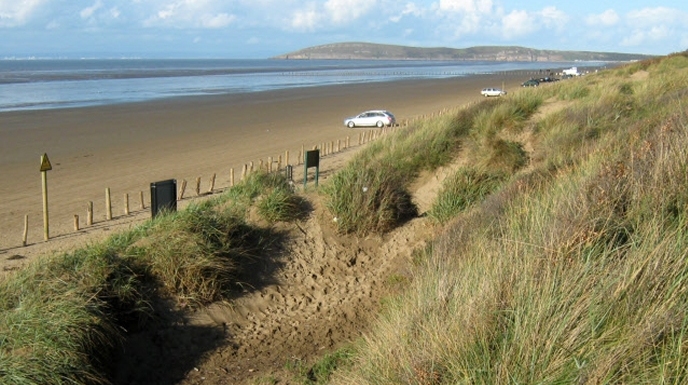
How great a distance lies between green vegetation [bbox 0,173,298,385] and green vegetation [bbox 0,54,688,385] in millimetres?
21

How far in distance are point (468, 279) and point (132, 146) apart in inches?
1191

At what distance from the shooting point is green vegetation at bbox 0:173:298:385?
7125mm

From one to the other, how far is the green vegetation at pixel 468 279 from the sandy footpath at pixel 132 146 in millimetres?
5413

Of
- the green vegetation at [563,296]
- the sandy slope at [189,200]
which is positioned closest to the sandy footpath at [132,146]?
the sandy slope at [189,200]

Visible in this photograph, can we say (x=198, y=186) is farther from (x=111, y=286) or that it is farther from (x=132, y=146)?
(x=132, y=146)

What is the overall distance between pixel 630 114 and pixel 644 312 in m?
14.1

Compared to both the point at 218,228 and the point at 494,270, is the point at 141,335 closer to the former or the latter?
the point at 218,228

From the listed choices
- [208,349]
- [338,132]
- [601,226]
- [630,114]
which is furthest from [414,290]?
[338,132]

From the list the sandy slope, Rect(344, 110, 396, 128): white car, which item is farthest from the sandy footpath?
Rect(344, 110, 396, 128): white car

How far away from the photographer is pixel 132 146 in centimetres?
3375

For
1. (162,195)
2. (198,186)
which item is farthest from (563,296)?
(198,186)

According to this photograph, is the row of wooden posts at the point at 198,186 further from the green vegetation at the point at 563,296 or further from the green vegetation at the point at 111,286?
the green vegetation at the point at 563,296

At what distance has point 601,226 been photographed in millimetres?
5863

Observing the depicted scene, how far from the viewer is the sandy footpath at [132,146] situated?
1888 centimetres
